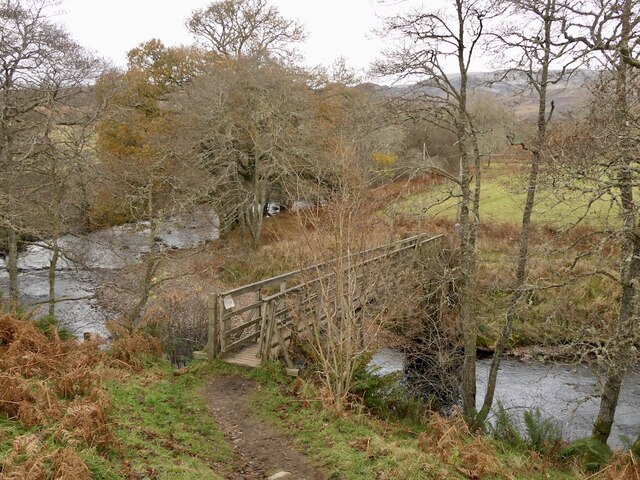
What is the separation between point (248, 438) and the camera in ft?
26.0

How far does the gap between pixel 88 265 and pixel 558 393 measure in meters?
16.5

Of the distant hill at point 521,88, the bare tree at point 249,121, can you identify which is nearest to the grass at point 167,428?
the distant hill at point 521,88

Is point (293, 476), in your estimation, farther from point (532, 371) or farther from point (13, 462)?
point (532, 371)

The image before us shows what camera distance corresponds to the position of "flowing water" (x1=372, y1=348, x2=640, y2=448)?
12320mm

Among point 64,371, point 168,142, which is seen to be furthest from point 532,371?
point 168,142

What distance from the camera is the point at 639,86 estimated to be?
8492mm

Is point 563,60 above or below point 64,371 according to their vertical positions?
above

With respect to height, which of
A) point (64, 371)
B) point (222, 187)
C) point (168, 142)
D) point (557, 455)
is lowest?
point (557, 455)

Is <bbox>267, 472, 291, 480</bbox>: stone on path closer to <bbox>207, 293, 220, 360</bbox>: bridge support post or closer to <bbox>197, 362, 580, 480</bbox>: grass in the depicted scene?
<bbox>197, 362, 580, 480</bbox>: grass

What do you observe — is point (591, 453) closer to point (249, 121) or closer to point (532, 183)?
point (532, 183)

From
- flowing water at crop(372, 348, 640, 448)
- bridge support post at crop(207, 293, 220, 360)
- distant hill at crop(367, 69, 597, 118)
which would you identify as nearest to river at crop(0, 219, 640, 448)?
flowing water at crop(372, 348, 640, 448)

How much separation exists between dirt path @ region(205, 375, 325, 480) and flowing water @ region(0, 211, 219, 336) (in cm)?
771

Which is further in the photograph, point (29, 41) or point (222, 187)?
point (222, 187)

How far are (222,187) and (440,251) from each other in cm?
1056
